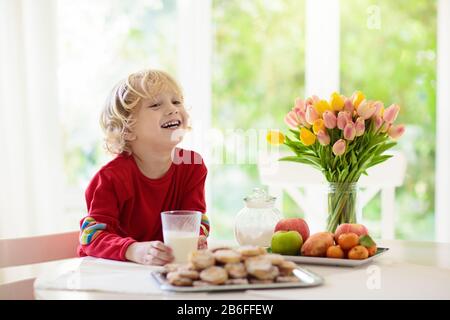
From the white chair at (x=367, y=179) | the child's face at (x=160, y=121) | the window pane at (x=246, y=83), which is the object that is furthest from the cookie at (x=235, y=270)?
the window pane at (x=246, y=83)

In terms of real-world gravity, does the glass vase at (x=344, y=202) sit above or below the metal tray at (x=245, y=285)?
above

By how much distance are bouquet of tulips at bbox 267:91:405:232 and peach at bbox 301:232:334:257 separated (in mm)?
157

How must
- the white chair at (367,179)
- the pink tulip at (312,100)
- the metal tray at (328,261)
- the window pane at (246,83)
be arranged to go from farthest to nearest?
the window pane at (246,83) < the white chair at (367,179) < the pink tulip at (312,100) < the metal tray at (328,261)

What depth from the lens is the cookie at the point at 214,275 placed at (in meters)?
1.12

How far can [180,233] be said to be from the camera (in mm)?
1354

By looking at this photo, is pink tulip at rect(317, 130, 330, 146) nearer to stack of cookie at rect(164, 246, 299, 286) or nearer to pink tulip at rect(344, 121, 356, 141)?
pink tulip at rect(344, 121, 356, 141)

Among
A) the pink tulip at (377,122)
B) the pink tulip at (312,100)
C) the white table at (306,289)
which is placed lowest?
the white table at (306,289)

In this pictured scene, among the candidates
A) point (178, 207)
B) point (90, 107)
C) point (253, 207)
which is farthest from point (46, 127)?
point (253, 207)

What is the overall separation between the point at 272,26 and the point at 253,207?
257cm

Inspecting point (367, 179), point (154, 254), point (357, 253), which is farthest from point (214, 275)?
point (367, 179)

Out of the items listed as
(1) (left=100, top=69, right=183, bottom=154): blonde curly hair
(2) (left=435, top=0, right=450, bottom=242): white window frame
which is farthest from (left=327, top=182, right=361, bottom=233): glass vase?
(2) (left=435, top=0, right=450, bottom=242): white window frame

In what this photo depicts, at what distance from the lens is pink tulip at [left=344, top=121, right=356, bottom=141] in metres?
1.47

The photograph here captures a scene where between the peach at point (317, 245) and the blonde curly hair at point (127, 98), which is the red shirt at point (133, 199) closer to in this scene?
the blonde curly hair at point (127, 98)

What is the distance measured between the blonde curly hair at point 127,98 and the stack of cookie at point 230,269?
71cm
